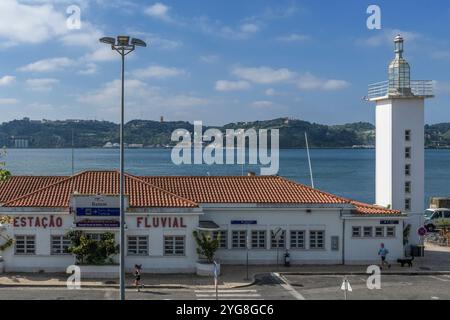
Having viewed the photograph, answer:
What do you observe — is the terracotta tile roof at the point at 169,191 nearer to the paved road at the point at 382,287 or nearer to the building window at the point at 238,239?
the building window at the point at 238,239

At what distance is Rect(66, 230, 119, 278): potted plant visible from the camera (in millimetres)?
28594

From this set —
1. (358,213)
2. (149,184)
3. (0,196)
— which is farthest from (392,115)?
(0,196)

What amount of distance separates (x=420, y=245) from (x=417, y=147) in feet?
19.2

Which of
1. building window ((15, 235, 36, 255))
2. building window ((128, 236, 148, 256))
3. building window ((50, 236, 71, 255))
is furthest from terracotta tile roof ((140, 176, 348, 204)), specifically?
building window ((15, 235, 36, 255))

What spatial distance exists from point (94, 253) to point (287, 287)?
9179 millimetres

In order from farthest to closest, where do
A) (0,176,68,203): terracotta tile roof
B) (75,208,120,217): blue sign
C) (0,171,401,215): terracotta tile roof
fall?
1. (0,176,68,203): terracotta tile roof
2. (0,171,401,215): terracotta tile roof
3. (75,208,120,217): blue sign

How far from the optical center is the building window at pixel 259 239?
1277 inches

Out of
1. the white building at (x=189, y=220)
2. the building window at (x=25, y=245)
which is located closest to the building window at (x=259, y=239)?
the white building at (x=189, y=220)

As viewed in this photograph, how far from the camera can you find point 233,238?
32.4 meters

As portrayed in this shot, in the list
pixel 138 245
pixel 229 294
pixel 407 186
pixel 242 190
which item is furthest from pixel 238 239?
pixel 407 186

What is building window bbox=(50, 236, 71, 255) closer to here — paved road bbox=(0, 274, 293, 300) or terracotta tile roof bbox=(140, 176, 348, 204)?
paved road bbox=(0, 274, 293, 300)

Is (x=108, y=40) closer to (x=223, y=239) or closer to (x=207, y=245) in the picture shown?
(x=207, y=245)

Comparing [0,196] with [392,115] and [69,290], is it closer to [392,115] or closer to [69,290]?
[69,290]

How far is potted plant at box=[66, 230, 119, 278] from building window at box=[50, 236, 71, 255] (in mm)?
635
